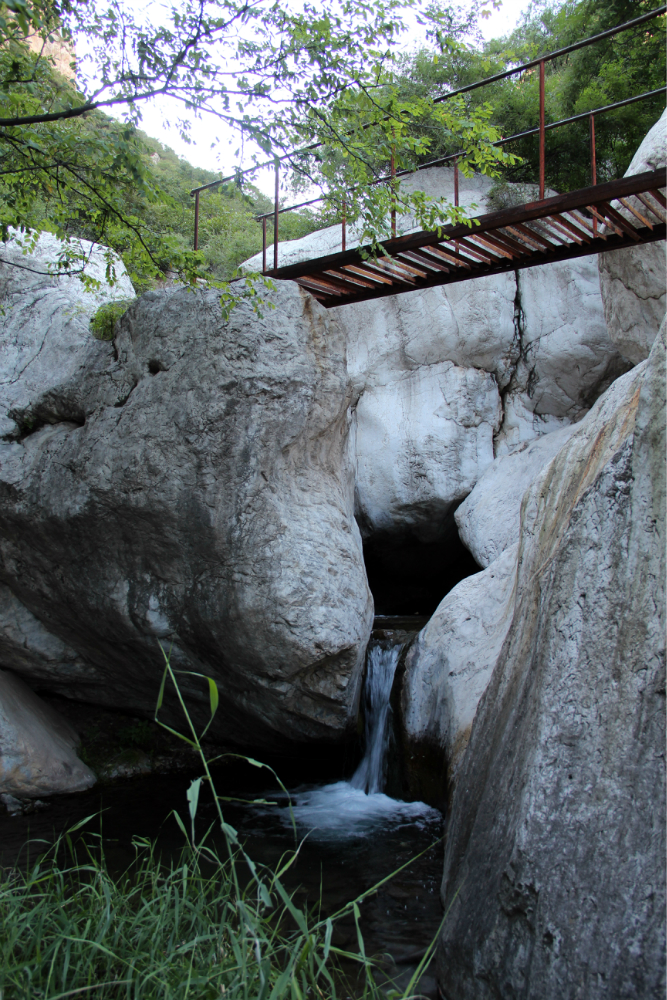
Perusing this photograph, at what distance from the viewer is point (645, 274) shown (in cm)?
886

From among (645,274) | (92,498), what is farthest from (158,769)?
(645,274)

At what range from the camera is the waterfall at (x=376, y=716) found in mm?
7477

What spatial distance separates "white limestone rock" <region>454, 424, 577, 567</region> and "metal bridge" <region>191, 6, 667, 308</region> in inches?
139

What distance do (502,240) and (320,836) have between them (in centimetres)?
621

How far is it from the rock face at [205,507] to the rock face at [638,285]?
167 inches

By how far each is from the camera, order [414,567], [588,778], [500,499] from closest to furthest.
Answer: [588,778] < [500,499] < [414,567]

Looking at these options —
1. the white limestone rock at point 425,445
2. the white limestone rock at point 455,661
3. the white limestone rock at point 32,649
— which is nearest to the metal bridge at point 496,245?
the white limestone rock at point 455,661

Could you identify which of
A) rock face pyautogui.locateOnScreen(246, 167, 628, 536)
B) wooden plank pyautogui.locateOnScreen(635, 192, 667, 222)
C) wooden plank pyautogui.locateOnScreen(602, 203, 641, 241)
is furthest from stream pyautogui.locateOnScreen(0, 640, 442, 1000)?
wooden plank pyautogui.locateOnScreen(635, 192, 667, 222)

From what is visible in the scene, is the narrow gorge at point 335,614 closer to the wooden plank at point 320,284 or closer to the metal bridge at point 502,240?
the metal bridge at point 502,240

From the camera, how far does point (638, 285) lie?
29.6 feet

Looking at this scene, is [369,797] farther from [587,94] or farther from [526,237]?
[587,94]

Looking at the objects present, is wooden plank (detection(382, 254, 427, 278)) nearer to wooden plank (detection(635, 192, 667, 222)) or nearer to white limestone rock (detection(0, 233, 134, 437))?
wooden plank (detection(635, 192, 667, 222))

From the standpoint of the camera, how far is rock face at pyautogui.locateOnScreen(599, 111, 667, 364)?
27.7 feet

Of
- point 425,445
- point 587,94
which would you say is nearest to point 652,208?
point 425,445
